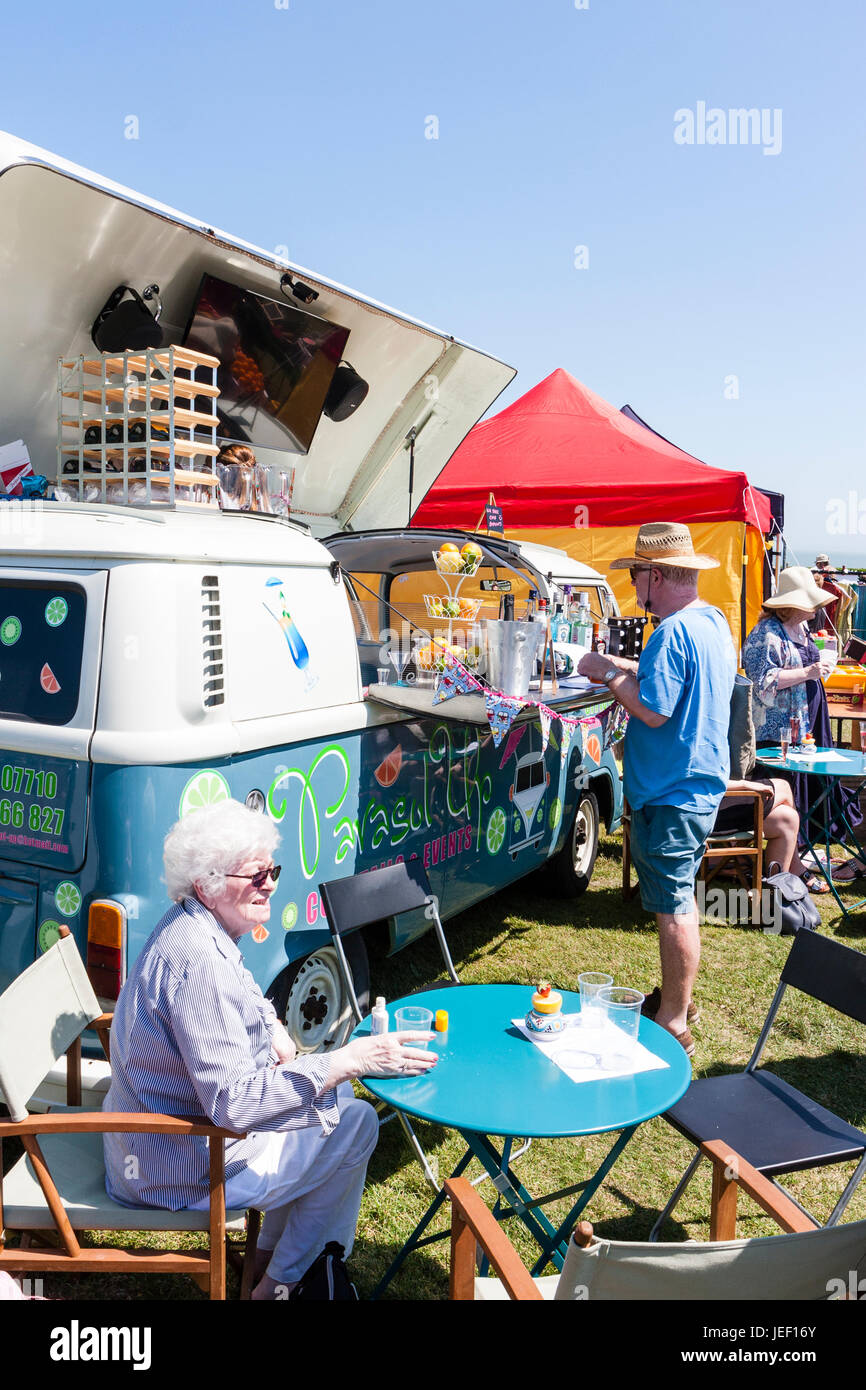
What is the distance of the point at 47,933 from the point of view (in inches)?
112

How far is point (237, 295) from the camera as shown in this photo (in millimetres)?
4344

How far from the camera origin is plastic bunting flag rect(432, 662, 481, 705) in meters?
3.79

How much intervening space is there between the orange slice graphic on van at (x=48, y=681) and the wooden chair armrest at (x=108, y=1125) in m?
1.20

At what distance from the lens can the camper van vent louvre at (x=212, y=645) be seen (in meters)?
2.88

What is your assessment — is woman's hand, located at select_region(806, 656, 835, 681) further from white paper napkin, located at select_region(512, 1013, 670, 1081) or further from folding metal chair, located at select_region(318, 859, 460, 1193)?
white paper napkin, located at select_region(512, 1013, 670, 1081)

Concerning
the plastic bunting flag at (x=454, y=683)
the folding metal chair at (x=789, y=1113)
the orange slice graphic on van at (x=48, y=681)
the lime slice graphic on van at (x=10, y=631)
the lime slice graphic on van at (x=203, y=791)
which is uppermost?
the lime slice graphic on van at (x=10, y=631)

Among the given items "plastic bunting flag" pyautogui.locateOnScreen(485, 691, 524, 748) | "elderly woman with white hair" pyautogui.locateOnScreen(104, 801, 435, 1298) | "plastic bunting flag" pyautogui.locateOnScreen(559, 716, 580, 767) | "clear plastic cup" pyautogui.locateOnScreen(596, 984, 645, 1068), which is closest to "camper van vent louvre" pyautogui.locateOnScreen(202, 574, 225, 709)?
"elderly woman with white hair" pyautogui.locateOnScreen(104, 801, 435, 1298)

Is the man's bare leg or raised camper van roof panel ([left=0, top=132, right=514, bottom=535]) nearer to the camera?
raised camper van roof panel ([left=0, top=132, right=514, bottom=535])

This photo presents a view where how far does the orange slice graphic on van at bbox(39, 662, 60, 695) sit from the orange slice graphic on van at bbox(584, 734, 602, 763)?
3.87 meters

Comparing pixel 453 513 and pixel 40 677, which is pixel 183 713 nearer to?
pixel 40 677

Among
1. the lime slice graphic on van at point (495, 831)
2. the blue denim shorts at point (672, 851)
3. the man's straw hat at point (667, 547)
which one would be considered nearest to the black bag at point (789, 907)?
the lime slice graphic on van at point (495, 831)

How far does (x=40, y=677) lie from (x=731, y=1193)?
2353mm

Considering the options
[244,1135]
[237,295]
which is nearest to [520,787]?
[237,295]

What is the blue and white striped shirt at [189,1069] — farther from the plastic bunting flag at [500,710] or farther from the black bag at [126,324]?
the black bag at [126,324]
